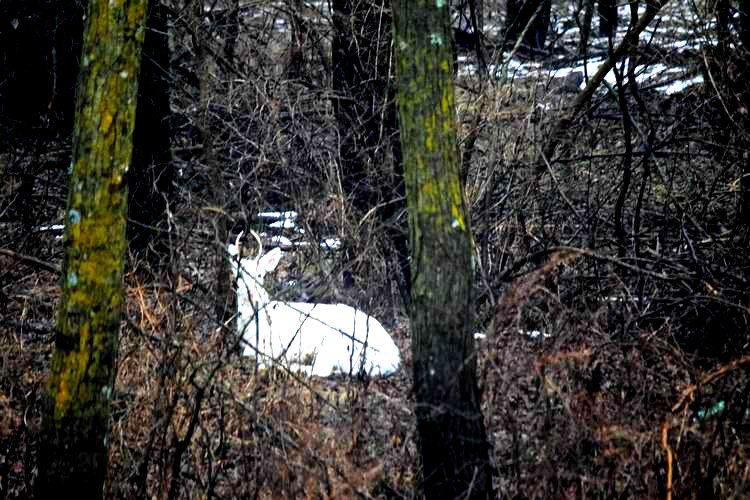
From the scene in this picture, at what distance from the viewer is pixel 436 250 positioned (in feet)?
16.4

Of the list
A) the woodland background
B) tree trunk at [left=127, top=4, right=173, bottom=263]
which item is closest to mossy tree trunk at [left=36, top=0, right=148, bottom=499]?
the woodland background

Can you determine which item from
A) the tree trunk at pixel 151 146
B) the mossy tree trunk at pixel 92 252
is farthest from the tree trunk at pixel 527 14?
the mossy tree trunk at pixel 92 252

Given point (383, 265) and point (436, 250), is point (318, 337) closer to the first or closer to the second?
point (383, 265)

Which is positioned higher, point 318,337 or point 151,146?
point 151,146

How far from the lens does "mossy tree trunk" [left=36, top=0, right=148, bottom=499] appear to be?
4.89m

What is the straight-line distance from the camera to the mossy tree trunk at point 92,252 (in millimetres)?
4891

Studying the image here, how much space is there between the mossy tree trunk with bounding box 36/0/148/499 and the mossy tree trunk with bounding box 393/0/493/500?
157 centimetres

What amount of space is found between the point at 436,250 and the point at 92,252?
1935 mm

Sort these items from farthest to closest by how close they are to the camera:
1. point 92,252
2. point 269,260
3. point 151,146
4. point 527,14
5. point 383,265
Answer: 1. point 527,14
2. point 151,146
3. point 383,265
4. point 269,260
5. point 92,252

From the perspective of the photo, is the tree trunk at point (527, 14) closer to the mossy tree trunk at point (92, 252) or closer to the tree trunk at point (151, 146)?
the tree trunk at point (151, 146)

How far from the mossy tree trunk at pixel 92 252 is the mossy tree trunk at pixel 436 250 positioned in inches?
62.0

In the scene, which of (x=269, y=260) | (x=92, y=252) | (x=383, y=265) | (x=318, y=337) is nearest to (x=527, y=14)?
(x=383, y=265)

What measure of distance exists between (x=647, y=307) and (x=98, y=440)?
13.8ft

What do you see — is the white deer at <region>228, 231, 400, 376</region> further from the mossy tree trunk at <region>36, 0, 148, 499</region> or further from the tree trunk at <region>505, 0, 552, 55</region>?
the tree trunk at <region>505, 0, 552, 55</region>
